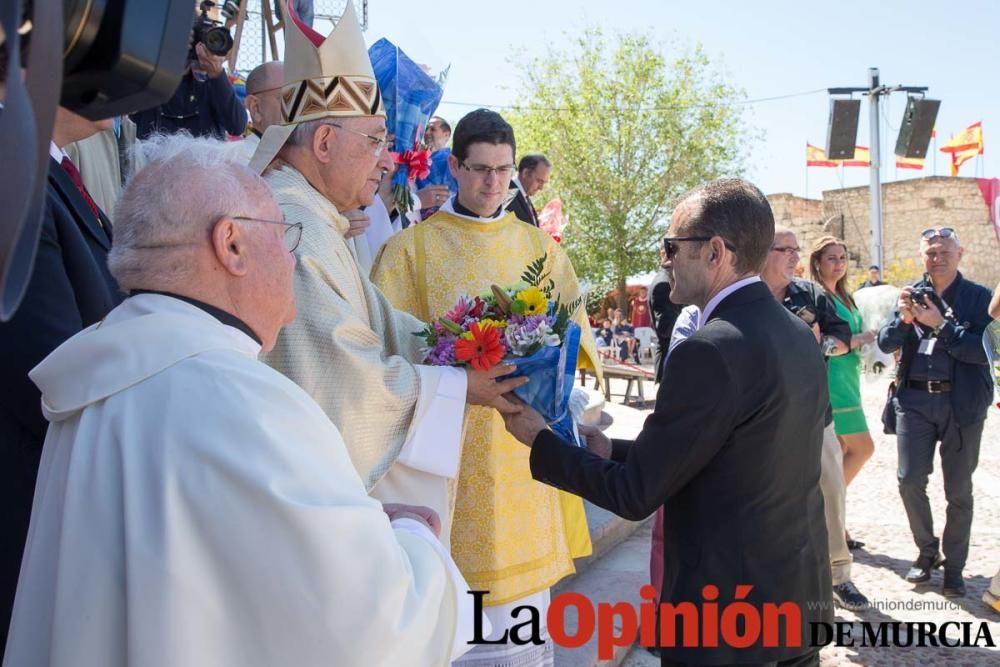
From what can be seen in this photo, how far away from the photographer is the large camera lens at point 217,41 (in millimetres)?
4961

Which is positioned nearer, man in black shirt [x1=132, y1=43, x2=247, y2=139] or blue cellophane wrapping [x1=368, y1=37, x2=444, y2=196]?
blue cellophane wrapping [x1=368, y1=37, x2=444, y2=196]

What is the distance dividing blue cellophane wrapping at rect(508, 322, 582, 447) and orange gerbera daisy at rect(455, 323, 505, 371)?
0.06 metres

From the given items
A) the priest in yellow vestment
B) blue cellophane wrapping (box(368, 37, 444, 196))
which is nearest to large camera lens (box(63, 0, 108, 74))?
the priest in yellow vestment

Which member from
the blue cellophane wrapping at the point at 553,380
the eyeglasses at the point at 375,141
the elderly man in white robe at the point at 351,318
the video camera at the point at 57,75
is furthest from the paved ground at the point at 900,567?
the video camera at the point at 57,75

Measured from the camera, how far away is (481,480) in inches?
135

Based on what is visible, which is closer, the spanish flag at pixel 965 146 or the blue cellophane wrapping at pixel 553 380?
the blue cellophane wrapping at pixel 553 380

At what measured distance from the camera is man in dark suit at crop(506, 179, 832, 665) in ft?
7.90

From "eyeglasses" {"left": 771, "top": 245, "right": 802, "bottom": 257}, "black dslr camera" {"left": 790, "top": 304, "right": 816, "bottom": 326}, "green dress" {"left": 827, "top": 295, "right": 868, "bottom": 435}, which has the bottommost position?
"green dress" {"left": 827, "top": 295, "right": 868, "bottom": 435}

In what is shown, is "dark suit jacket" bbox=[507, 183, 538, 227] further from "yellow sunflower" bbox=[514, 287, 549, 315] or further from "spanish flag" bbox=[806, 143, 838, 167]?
"spanish flag" bbox=[806, 143, 838, 167]

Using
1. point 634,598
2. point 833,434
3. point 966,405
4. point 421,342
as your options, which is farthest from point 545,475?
point 966,405

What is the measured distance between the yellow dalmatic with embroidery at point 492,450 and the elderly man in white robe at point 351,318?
43 cm

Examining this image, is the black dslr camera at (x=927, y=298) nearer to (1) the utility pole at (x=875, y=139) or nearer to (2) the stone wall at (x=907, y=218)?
(1) the utility pole at (x=875, y=139)

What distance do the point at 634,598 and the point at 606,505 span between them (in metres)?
2.92

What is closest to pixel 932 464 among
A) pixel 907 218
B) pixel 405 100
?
pixel 405 100
